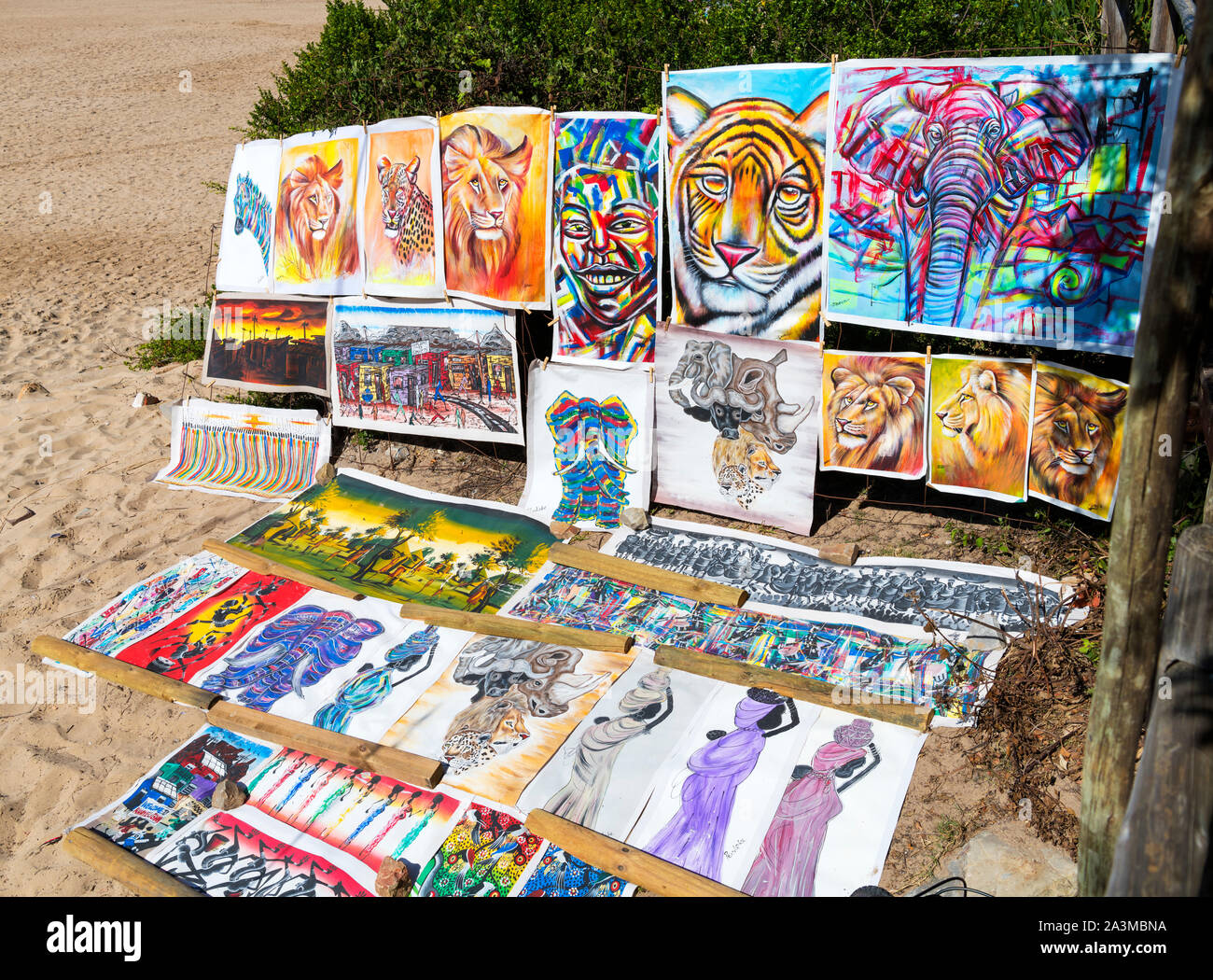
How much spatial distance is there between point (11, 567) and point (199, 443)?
1484 mm

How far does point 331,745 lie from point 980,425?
3.24 m

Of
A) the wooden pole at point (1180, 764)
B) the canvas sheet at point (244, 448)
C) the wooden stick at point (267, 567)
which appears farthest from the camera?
the canvas sheet at point (244, 448)

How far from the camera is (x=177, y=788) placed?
12.9 ft

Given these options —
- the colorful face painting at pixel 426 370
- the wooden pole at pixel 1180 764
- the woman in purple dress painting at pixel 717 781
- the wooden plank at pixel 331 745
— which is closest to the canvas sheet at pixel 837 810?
the woman in purple dress painting at pixel 717 781

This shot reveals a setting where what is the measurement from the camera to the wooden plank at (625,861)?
3.18m

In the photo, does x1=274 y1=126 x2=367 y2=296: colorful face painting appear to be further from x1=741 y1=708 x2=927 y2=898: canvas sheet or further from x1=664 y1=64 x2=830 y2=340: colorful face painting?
x1=741 y1=708 x2=927 y2=898: canvas sheet

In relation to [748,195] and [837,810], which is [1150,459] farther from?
[748,195]

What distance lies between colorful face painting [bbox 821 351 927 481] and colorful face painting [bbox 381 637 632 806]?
1613mm

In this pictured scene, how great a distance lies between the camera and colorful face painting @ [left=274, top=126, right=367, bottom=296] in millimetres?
6164

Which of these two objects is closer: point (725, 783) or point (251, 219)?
point (725, 783)

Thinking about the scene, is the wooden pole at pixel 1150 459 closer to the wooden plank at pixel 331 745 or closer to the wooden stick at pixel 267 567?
the wooden plank at pixel 331 745

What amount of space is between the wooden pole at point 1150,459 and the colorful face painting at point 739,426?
2.42 metres

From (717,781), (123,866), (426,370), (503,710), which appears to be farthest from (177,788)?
(426,370)
